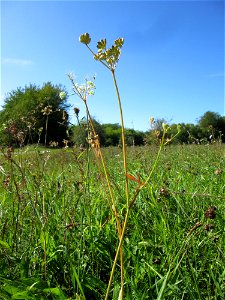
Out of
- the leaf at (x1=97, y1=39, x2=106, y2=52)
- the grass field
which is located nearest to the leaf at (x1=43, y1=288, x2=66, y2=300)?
the grass field

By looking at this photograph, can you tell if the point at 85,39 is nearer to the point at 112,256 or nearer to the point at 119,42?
the point at 119,42

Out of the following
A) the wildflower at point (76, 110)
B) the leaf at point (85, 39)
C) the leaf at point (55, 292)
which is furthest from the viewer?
the wildflower at point (76, 110)

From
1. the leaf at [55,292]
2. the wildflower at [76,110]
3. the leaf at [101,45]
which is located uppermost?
the leaf at [101,45]

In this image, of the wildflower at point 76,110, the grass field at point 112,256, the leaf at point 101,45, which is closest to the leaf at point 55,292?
the grass field at point 112,256

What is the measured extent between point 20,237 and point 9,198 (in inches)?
41.2

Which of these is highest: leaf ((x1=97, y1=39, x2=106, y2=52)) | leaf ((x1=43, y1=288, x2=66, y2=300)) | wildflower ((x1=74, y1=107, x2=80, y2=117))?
leaf ((x1=97, y1=39, x2=106, y2=52))

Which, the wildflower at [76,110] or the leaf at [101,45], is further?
the wildflower at [76,110]

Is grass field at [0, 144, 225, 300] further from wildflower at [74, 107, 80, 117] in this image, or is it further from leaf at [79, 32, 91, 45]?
leaf at [79, 32, 91, 45]

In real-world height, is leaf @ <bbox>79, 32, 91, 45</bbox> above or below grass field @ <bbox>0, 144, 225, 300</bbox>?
above

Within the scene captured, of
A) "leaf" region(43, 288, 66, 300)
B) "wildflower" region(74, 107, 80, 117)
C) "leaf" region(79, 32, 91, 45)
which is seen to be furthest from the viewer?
"wildflower" region(74, 107, 80, 117)

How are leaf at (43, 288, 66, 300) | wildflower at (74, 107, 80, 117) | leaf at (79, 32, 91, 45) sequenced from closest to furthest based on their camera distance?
leaf at (79, 32, 91, 45)
leaf at (43, 288, 66, 300)
wildflower at (74, 107, 80, 117)

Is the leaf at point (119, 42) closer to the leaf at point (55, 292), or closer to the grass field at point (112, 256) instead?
the grass field at point (112, 256)

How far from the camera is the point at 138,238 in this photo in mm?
1785

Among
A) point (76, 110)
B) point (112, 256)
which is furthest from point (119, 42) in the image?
point (112, 256)
